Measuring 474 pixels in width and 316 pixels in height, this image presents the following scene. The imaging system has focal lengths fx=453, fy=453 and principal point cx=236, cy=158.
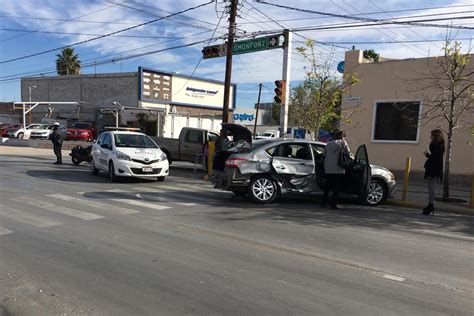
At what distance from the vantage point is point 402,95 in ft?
57.7

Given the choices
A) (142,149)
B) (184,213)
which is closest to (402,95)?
(142,149)

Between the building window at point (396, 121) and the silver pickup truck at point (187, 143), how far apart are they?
21.7ft

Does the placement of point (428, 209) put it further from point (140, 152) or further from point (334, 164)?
point (140, 152)

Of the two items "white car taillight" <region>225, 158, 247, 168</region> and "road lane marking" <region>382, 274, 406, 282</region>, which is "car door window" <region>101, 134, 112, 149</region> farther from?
"road lane marking" <region>382, 274, 406, 282</region>

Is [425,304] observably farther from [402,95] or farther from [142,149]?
[402,95]

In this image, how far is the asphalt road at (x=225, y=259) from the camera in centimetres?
435

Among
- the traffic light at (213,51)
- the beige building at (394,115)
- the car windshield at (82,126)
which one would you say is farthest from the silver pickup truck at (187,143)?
the car windshield at (82,126)

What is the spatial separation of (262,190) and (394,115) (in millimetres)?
9944

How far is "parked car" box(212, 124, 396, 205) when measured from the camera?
10172 mm

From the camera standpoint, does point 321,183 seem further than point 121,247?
Yes

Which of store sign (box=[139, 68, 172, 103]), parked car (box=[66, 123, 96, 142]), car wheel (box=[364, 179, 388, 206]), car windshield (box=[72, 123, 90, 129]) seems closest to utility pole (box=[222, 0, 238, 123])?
car wheel (box=[364, 179, 388, 206])

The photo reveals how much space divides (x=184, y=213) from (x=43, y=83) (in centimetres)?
4917

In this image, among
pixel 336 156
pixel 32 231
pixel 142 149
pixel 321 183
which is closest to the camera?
pixel 32 231

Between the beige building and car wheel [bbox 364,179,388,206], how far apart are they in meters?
6.63
